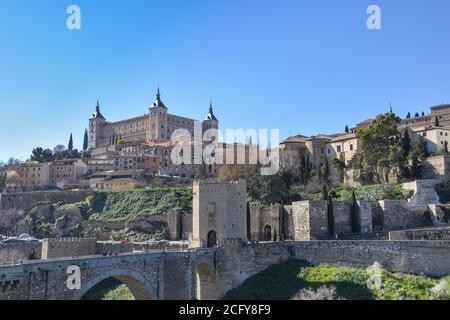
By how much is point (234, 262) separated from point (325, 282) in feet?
20.5

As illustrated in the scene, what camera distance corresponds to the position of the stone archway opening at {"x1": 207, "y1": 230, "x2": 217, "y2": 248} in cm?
3528

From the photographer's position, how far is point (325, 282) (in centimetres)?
3064

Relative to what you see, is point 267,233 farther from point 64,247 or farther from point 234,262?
point 64,247

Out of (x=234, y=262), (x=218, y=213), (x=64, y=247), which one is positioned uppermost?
(x=218, y=213)

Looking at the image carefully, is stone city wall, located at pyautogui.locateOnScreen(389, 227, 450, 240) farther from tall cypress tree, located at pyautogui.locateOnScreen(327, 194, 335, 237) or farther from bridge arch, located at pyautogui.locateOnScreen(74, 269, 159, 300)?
bridge arch, located at pyautogui.locateOnScreen(74, 269, 159, 300)

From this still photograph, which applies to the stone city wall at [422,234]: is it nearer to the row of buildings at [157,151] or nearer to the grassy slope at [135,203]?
the row of buildings at [157,151]

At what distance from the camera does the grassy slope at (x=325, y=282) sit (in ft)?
93.7

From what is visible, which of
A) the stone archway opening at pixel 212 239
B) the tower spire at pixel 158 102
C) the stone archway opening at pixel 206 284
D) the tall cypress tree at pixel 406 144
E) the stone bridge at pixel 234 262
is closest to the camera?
the stone bridge at pixel 234 262

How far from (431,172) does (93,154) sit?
72.9 meters

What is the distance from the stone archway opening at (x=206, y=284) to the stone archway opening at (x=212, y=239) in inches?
92.9

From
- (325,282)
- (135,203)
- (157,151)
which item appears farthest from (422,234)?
(157,151)

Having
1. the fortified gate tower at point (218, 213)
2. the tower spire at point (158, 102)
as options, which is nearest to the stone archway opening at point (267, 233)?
the fortified gate tower at point (218, 213)
